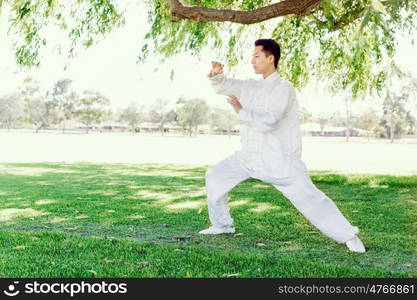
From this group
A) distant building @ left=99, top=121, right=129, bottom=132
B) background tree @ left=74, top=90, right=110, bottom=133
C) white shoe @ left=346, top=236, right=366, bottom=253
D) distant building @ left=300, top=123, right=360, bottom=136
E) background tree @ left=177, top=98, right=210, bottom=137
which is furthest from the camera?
distant building @ left=99, top=121, right=129, bottom=132

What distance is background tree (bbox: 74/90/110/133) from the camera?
308 feet

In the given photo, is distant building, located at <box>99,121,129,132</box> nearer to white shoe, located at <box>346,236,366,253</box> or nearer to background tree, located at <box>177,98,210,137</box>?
background tree, located at <box>177,98,210,137</box>

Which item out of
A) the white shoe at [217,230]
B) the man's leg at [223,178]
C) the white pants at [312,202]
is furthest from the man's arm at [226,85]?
the white shoe at [217,230]

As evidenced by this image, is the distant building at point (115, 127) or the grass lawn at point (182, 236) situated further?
the distant building at point (115, 127)

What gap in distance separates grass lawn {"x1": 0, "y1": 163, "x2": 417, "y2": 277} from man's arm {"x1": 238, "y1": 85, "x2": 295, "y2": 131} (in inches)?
49.4

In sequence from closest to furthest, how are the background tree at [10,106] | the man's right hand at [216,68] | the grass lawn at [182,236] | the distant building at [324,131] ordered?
the grass lawn at [182,236]
the man's right hand at [216,68]
the background tree at [10,106]
the distant building at [324,131]

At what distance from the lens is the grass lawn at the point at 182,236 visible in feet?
13.1

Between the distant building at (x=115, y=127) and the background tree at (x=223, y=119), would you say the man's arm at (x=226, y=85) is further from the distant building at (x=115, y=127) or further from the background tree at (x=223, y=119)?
the distant building at (x=115, y=127)

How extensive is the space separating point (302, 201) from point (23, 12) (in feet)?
18.9

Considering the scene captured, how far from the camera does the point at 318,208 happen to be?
15.5 ft

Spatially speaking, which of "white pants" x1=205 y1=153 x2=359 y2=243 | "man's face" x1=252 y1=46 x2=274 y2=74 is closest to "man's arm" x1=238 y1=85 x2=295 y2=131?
"man's face" x1=252 y1=46 x2=274 y2=74

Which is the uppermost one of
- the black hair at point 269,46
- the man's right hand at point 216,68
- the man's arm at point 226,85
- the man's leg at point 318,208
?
the black hair at point 269,46

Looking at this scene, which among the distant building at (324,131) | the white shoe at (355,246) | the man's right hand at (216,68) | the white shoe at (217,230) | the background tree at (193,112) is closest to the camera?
the white shoe at (355,246)

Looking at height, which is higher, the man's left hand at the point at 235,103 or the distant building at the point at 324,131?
the man's left hand at the point at 235,103
